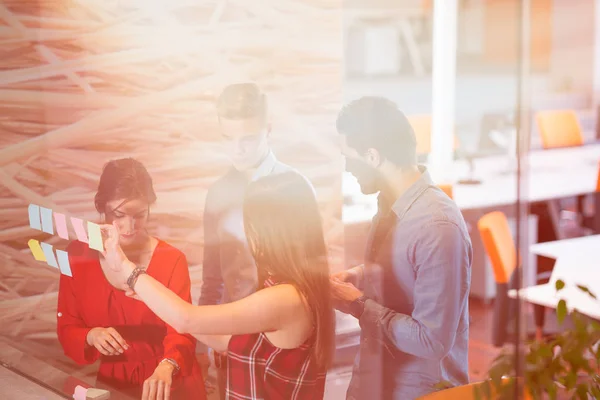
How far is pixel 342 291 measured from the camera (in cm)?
210

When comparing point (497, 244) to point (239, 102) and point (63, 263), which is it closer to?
point (239, 102)

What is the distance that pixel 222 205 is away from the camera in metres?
2.26

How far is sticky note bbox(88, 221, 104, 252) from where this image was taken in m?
2.50

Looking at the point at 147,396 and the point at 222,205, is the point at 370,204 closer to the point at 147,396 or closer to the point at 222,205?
the point at 222,205

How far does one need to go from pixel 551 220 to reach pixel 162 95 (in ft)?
13.6

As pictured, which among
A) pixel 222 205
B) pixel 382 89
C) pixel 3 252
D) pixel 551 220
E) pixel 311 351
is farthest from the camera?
pixel 551 220

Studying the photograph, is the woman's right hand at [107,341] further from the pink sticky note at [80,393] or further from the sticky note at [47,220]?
the sticky note at [47,220]

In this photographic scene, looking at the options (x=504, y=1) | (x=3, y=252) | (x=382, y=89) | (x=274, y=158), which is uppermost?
(x=504, y=1)

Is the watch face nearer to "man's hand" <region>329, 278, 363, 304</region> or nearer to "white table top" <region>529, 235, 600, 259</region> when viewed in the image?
"man's hand" <region>329, 278, 363, 304</region>

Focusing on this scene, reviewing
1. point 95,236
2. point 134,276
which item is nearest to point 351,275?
point 134,276

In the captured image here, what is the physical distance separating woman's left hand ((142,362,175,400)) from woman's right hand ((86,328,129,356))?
14cm

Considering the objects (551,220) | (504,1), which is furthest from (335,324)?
(551,220)

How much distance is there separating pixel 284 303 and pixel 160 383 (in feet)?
2.00

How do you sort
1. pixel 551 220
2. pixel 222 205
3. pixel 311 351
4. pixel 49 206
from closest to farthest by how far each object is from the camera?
1. pixel 311 351
2. pixel 222 205
3. pixel 49 206
4. pixel 551 220
